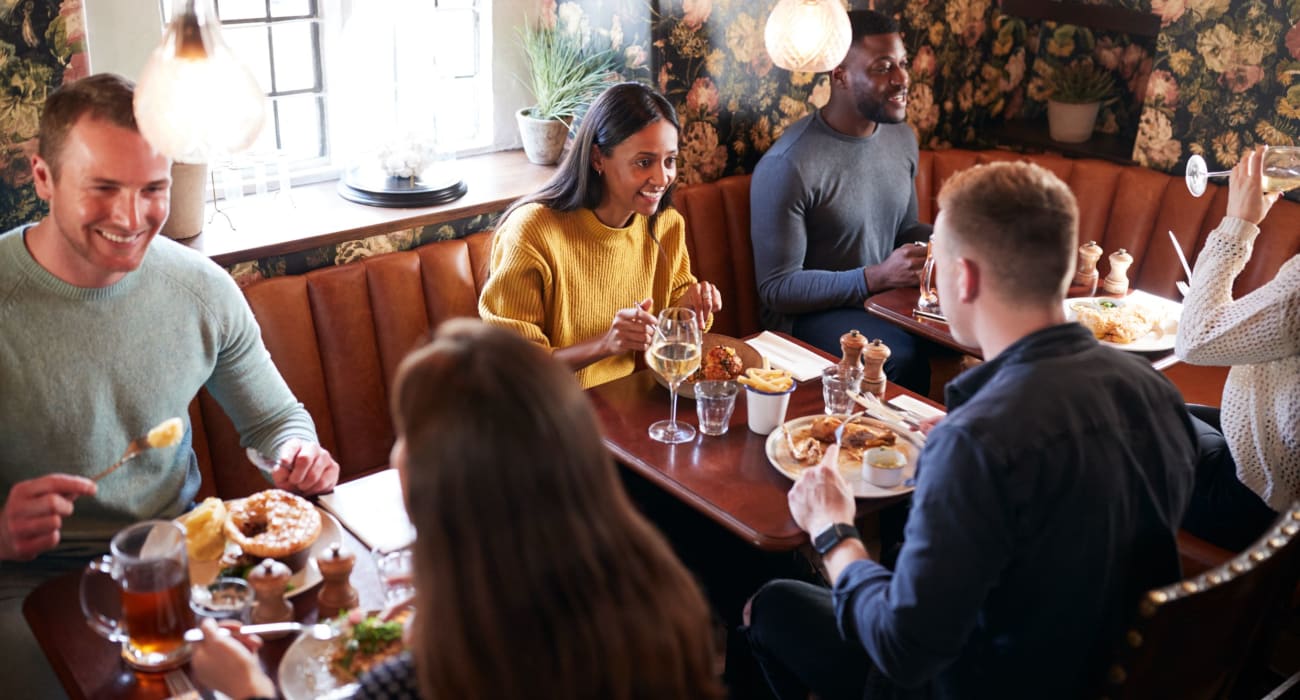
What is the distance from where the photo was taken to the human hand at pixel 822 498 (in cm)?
181

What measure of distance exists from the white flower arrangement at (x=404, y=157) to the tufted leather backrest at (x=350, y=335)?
0.86 ft

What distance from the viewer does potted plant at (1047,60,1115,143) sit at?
4.04m

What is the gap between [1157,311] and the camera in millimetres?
2791

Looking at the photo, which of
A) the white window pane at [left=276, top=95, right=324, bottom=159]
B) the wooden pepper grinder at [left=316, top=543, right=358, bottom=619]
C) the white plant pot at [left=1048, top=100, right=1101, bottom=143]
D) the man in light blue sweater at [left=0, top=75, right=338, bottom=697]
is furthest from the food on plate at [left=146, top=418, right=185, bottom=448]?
the white plant pot at [left=1048, top=100, right=1101, bottom=143]

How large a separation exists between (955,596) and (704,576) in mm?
1056

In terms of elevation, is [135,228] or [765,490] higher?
[135,228]

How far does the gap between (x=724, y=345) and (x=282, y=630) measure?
123cm

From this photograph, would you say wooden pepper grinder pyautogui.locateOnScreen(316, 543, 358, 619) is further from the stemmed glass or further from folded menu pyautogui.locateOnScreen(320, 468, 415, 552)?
the stemmed glass

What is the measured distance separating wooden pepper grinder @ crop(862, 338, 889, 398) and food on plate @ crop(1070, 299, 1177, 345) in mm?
630

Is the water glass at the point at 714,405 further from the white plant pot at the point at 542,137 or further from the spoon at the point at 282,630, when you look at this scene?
the white plant pot at the point at 542,137

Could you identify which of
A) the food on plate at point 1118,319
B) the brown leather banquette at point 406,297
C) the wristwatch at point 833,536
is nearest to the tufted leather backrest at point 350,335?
the brown leather banquette at point 406,297

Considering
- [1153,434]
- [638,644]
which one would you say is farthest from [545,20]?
[638,644]

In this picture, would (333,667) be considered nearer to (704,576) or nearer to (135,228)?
(135,228)

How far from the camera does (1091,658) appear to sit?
1.55m
